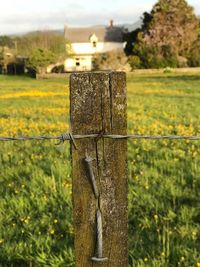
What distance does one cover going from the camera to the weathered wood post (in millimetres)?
2193

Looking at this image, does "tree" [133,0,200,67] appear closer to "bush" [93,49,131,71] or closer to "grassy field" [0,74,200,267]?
"bush" [93,49,131,71]

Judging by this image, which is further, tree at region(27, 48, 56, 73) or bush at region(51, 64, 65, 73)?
bush at region(51, 64, 65, 73)

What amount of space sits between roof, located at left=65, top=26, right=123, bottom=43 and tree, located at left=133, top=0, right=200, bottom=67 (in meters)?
30.7

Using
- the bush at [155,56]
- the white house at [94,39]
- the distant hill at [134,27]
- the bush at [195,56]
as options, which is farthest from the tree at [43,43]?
the bush at [195,56]

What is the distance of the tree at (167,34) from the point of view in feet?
213

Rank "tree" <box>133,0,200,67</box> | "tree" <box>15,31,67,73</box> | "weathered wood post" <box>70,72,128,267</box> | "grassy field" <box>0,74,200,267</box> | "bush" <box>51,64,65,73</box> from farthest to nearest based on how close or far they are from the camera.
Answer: "bush" <box>51,64,65,73</box> < "tree" <box>15,31,67,73</box> < "tree" <box>133,0,200,67</box> < "grassy field" <box>0,74,200,267</box> < "weathered wood post" <box>70,72,128,267</box>

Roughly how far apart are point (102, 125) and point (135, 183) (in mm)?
4572

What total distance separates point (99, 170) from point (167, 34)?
6687cm

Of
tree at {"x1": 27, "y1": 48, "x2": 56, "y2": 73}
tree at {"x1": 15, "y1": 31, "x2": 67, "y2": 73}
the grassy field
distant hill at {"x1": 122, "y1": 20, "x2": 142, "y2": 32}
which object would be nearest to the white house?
distant hill at {"x1": 122, "y1": 20, "x2": 142, "y2": 32}

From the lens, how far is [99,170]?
2273 mm

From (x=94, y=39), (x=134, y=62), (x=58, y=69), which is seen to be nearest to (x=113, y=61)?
(x=134, y=62)

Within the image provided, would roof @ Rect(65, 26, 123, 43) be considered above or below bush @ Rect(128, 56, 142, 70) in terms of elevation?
above

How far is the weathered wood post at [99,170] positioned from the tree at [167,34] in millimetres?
63051

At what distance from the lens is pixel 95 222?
2326 mm
